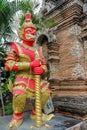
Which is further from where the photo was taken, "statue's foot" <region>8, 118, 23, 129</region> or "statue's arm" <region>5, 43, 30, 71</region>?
"statue's arm" <region>5, 43, 30, 71</region>

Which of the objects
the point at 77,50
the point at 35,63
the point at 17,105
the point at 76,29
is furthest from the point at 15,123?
the point at 76,29

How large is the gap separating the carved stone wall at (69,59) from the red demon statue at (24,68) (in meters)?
1.32

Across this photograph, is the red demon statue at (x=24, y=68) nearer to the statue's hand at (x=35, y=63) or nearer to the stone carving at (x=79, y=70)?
the statue's hand at (x=35, y=63)

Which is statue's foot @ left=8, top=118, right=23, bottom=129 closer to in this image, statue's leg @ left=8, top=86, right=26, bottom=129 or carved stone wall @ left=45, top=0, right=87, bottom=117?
statue's leg @ left=8, top=86, right=26, bottom=129

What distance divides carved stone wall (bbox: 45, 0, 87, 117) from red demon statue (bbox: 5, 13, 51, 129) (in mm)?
1323

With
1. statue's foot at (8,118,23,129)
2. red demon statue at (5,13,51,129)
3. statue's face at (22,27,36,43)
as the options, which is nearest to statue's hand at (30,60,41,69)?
red demon statue at (5,13,51,129)

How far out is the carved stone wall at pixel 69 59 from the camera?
502 centimetres

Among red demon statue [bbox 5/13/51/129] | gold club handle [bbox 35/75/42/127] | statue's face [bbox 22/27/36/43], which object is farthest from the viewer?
statue's face [bbox 22/27/36/43]

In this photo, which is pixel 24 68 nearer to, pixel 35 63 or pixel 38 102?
pixel 35 63

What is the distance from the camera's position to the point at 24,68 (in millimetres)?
3625

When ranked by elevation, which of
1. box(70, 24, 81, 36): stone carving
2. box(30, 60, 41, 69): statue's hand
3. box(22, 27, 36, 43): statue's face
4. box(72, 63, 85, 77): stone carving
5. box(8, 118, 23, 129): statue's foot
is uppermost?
box(70, 24, 81, 36): stone carving

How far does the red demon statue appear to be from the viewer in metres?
3.55

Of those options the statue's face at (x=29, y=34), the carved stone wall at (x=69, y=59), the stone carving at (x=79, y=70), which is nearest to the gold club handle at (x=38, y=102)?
the statue's face at (x=29, y=34)

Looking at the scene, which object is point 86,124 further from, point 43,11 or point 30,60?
point 43,11
